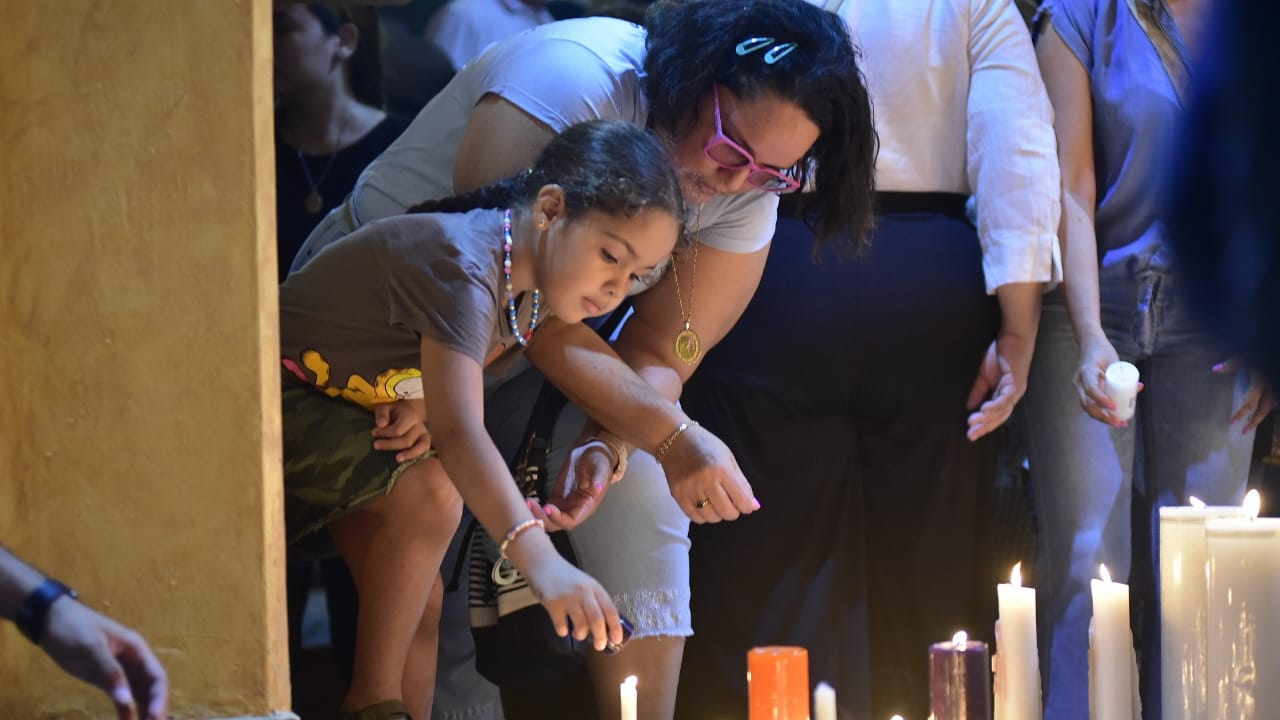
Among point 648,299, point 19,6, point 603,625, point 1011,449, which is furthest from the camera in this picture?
point 1011,449

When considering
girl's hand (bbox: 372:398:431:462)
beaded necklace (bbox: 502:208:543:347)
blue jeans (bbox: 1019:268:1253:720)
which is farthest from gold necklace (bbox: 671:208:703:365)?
blue jeans (bbox: 1019:268:1253:720)

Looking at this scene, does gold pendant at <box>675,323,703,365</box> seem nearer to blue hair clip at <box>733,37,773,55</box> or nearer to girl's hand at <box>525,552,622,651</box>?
blue hair clip at <box>733,37,773,55</box>

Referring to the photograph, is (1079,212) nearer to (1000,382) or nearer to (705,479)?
(1000,382)

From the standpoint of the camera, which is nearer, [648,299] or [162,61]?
[162,61]

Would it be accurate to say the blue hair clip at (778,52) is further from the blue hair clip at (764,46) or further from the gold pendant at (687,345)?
the gold pendant at (687,345)

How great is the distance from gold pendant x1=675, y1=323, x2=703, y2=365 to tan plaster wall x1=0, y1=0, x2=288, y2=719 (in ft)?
3.09

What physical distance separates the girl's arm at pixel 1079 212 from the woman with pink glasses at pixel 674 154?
1.92 feet

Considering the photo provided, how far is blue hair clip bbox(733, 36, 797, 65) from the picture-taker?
228 centimetres

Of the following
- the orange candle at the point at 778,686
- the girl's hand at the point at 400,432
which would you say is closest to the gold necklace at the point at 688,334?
the girl's hand at the point at 400,432

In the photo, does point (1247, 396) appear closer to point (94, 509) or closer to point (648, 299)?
point (648, 299)

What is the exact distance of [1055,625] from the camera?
9.18 feet

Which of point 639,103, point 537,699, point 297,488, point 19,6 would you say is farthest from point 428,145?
point 537,699

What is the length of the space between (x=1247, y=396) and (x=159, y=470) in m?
1.96

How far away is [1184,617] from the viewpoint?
1.83 meters
